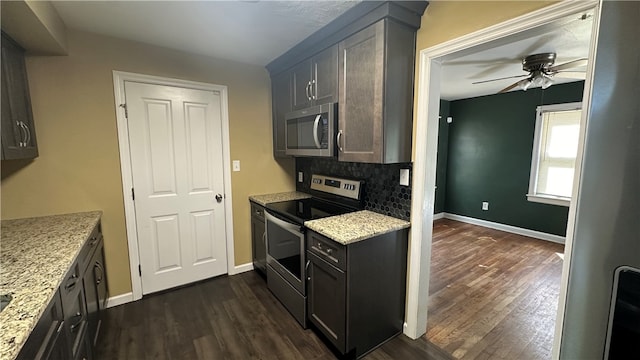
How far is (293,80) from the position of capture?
8.29ft

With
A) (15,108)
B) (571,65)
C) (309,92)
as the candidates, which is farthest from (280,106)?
(571,65)

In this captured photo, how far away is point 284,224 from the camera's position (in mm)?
2211

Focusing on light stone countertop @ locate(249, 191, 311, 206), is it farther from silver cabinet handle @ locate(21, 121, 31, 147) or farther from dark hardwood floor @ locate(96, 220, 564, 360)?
silver cabinet handle @ locate(21, 121, 31, 147)

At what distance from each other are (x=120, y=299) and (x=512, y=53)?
170 inches

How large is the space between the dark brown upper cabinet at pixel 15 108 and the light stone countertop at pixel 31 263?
0.47m

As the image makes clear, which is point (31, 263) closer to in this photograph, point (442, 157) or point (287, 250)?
point (287, 250)

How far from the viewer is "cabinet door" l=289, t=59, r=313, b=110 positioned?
2.31 meters

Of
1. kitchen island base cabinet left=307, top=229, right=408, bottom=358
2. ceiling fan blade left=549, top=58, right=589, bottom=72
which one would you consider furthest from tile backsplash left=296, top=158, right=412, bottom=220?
ceiling fan blade left=549, top=58, right=589, bottom=72

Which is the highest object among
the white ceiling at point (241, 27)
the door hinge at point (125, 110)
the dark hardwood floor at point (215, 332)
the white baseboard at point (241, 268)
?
the white ceiling at point (241, 27)

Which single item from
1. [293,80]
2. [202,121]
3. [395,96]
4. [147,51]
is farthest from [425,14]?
[147,51]

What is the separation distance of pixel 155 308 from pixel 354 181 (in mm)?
2093

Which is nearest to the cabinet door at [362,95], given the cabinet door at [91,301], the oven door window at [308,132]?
the oven door window at [308,132]

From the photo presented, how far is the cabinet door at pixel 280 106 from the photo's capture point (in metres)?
2.65

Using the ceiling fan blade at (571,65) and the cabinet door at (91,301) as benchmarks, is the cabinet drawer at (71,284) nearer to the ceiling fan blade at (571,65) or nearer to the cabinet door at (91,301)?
the cabinet door at (91,301)
